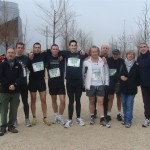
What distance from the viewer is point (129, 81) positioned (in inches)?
274

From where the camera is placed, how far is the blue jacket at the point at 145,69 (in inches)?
268

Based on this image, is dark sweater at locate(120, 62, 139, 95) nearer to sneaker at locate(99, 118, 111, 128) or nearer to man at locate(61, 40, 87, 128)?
sneaker at locate(99, 118, 111, 128)

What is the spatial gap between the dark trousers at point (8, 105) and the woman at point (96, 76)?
1647 mm

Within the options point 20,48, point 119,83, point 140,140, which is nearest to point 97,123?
point 119,83

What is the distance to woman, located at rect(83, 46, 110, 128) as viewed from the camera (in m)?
7.09

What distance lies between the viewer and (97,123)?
7.28m

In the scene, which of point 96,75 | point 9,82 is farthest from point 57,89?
point 9,82

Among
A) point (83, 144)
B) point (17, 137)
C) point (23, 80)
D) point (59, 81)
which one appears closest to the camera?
point (83, 144)

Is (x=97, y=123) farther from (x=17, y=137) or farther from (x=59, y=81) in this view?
(x=17, y=137)

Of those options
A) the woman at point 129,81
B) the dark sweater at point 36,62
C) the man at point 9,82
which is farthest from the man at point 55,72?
the woman at point 129,81

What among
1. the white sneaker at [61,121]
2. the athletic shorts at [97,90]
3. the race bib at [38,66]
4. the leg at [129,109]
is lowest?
the white sneaker at [61,121]

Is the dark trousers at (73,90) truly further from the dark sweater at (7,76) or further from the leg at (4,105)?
the leg at (4,105)

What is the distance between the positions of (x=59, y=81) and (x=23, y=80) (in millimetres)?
877

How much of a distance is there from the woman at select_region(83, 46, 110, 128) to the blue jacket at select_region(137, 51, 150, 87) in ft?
2.54
